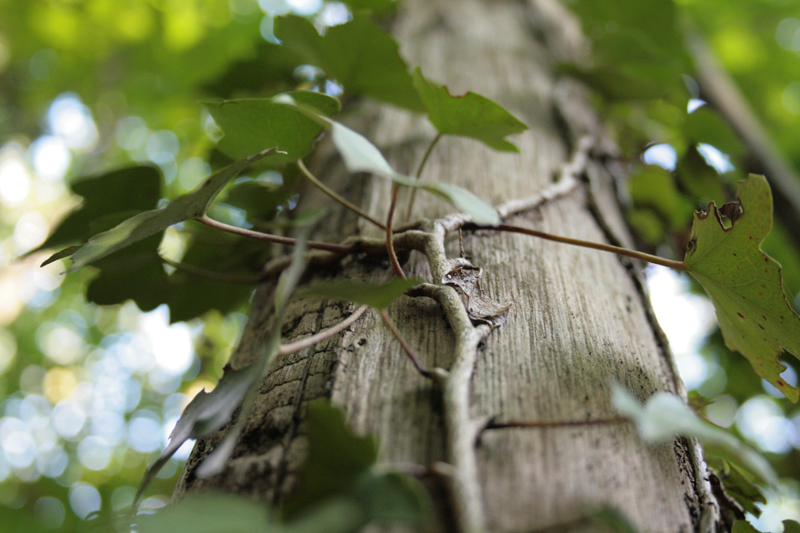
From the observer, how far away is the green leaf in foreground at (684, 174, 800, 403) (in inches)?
19.8

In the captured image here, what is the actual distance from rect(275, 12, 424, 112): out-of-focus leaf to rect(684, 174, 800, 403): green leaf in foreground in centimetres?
49

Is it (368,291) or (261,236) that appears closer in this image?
(368,291)

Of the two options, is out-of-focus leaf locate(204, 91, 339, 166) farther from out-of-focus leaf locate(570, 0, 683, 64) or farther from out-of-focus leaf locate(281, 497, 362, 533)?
out-of-focus leaf locate(570, 0, 683, 64)

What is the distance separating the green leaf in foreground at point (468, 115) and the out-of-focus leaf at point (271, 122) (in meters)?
0.12

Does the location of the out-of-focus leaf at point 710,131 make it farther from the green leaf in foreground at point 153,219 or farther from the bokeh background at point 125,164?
the green leaf in foreground at point 153,219

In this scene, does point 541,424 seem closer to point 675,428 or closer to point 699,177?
point 675,428

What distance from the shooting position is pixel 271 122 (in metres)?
0.53

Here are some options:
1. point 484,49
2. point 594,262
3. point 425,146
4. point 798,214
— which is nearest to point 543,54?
point 484,49

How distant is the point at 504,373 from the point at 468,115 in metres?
0.32

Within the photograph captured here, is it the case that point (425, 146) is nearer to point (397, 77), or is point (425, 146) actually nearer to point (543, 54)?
point (397, 77)

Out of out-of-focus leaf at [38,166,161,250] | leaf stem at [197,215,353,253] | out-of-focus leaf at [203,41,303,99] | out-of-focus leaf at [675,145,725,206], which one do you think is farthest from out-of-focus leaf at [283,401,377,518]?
out-of-focus leaf at [675,145,725,206]

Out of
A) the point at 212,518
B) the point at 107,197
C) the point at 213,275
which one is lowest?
the point at 212,518

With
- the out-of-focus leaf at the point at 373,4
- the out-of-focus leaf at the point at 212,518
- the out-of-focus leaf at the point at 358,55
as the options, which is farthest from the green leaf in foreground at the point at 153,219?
the out-of-focus leaf at the point at 373,4

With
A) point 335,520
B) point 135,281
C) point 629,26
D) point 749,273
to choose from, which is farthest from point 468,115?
point 629,26
